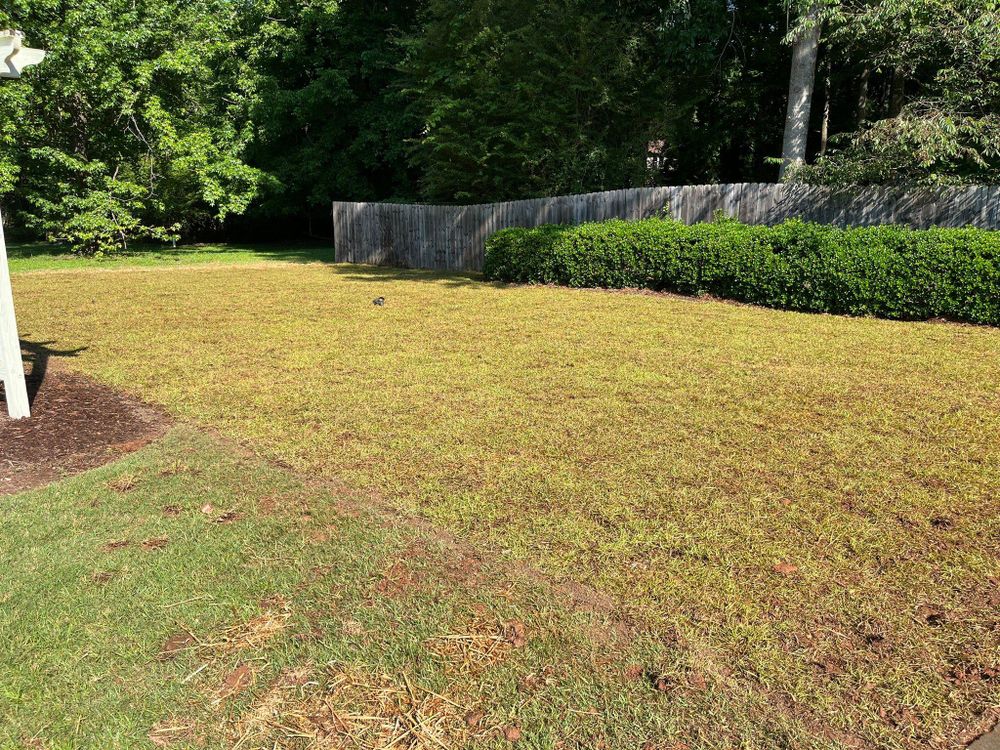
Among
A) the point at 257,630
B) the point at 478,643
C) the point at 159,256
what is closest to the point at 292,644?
the point at 257,630

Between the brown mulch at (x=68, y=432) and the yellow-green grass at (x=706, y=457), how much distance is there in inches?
13.6

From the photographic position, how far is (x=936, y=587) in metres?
2.71

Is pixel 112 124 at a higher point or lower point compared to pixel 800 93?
higher

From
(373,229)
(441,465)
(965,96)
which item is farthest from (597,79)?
(441,465)

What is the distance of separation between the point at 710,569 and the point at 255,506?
6.93ft

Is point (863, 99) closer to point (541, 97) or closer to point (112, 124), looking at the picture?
point (541, 97)

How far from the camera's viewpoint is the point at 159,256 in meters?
20.1

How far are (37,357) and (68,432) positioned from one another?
2.97 metres

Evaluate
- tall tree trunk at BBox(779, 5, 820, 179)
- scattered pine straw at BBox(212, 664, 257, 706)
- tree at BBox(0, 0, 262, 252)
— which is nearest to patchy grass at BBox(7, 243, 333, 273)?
tree at BBox(0, 0, 262, 252)

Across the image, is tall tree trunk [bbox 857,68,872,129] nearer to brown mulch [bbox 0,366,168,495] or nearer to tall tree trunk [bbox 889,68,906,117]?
tall tree trunk [bbox 889,68,906,117]

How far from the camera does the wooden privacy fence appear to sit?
10023 millimetres

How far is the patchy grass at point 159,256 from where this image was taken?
17.7 meters

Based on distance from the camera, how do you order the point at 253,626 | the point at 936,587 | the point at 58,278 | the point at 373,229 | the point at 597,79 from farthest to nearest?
the point at 373,229 → the point at 597,79 → the point at 58,278 → the point at 936,587 → the point at 253,626

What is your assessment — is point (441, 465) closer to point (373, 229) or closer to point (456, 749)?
point (456, 749)
